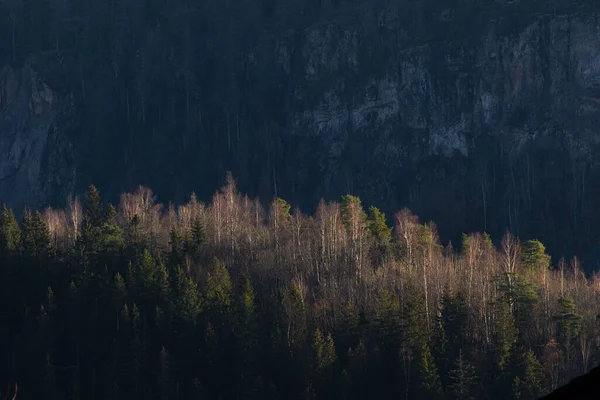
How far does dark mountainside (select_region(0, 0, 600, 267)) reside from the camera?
414 ft

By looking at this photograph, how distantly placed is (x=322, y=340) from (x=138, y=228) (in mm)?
24569

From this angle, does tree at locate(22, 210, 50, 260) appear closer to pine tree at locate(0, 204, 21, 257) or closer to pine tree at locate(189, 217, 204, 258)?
pine tree at locate(0, 204, 21, 257)

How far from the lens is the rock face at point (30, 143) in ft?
487

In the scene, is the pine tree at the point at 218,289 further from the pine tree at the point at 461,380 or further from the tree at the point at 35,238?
the pine tree at the point at 461,380

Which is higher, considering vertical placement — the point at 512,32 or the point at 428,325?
the point at 512,32

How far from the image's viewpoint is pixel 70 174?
148 m

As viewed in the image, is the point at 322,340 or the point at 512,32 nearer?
the point at 322,340

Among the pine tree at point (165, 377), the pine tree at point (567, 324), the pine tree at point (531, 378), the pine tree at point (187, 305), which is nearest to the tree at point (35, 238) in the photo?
the pine tree at point (187, 305)

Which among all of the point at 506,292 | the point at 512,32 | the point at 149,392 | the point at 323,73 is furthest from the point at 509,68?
the point at 149,392

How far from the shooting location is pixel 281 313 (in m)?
73.4

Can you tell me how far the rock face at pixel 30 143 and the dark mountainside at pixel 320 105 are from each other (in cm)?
20

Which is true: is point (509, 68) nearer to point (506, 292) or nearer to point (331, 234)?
point (331, 234)

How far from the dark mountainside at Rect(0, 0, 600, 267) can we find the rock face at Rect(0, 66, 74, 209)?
201mm

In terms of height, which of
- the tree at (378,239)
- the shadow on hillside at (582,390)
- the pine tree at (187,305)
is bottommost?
the shadow on hillside at (582,390)
